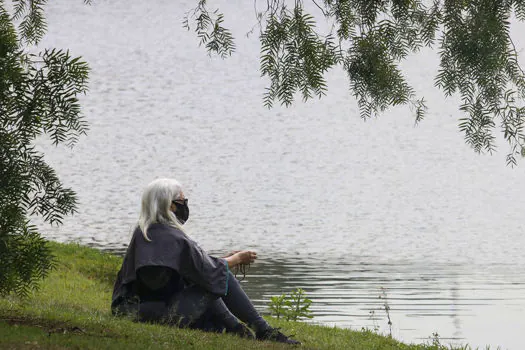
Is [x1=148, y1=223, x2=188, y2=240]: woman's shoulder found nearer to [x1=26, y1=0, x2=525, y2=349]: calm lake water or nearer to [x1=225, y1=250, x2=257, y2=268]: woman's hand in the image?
[x1=225, y1=250, x2=257, y2=268]: woman's hand

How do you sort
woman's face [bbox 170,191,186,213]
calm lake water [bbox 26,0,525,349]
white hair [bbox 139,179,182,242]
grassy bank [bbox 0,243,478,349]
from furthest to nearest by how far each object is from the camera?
1. calm lake water [bbox 26,0,525,349]
2. woman's face [bbox 170,191,186,213]
3. white hair [bbox 139,179,182,242]
4. grassy bank [bbox 0,243,478,349]

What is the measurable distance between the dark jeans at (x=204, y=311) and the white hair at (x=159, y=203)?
1.70ft

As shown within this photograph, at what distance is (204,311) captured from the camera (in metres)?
6.79

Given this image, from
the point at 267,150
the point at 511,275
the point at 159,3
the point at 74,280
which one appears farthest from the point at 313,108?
the point at 74,280

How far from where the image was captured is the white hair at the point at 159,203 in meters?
6.72

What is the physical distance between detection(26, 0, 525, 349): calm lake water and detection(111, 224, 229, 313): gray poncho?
18.5 feet

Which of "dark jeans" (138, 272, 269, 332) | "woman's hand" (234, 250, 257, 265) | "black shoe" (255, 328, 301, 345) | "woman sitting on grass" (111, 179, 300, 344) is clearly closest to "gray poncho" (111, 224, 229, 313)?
"woman sitting on grass" (111, 179, 300, 344)

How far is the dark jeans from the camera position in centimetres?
674

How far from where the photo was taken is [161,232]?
265 inches

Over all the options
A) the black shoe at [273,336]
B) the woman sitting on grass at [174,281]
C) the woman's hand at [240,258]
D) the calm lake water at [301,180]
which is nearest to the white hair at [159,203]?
the woman sitting on grass at [174,281]

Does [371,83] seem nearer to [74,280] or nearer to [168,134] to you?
[74,280]

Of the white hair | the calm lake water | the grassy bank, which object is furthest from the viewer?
the calm lake water

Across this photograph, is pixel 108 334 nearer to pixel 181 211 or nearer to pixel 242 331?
pixel 242 331

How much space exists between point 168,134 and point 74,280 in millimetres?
31456
